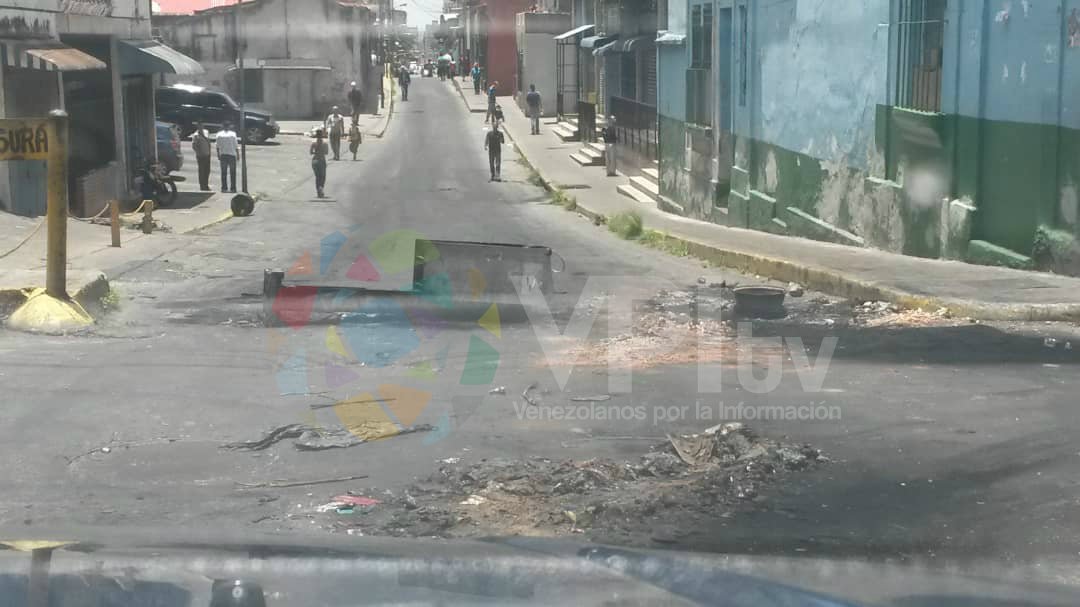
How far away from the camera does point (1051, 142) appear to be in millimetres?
12062

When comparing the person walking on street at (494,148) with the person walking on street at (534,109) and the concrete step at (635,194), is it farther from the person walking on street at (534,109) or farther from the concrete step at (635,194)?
the person walking on street at (534,109)

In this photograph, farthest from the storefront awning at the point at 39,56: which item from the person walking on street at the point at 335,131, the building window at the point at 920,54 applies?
the person walking on street at the point at 335,131

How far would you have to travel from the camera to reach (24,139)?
11.6 meters

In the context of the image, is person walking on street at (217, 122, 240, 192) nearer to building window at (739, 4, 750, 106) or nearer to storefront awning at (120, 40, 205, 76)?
storefront awning at (120, 40, 205, 76)

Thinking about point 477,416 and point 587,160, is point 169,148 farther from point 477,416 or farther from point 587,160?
point 477,416

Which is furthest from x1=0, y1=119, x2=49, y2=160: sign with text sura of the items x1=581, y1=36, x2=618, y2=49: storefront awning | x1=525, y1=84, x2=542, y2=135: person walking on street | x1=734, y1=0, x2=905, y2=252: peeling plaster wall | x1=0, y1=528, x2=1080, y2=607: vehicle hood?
x1=525, y1=84, x2=542, y2=135: person walking on street

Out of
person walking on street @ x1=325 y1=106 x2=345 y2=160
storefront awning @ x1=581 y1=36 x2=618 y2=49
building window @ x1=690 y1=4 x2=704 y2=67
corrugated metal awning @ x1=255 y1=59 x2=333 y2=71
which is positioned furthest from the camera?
corrugated metal awning @ x1=255 y1=59 x2=333 y2=71

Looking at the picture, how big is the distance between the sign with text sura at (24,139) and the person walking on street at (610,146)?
2295 cm

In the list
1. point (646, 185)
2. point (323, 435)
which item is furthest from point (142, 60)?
point (323, 435)

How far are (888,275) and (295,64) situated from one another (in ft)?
152

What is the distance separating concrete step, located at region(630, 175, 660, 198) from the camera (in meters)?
28.2

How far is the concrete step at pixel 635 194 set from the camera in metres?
28.1

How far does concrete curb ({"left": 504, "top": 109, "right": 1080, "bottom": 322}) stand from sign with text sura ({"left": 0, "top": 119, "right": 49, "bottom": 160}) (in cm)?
768

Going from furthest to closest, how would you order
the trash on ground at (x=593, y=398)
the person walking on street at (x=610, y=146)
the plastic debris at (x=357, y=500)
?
the person walking on street at (x=610, y=146) → the trash on ground at (x=593, y=398) → the plastic debris at (x=357, y=500)
